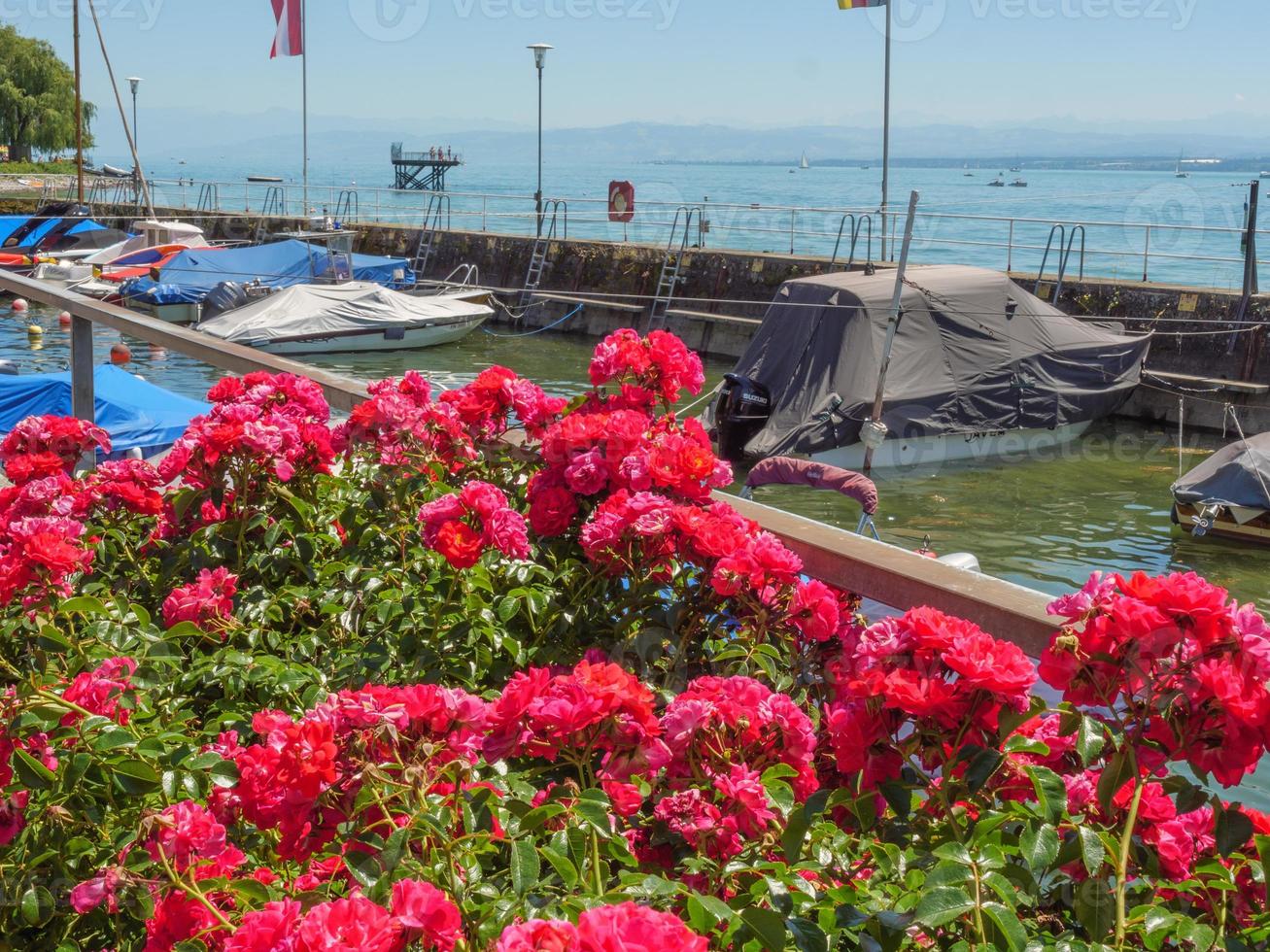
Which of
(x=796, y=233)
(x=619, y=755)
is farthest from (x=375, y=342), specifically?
(x=619, y=755)

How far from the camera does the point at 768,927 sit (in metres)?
1.36

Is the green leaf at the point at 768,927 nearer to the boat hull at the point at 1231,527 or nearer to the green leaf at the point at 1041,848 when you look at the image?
the green leaf at the point at 1041,848

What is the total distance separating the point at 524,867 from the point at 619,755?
0.80 feet

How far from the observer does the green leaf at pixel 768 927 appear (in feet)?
4.42

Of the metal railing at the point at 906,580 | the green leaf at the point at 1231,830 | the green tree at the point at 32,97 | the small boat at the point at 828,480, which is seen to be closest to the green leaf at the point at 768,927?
the green leaf at the point at 1231,830

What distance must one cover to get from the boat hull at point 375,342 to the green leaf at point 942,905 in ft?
74.1

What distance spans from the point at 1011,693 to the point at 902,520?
13747 millimetres

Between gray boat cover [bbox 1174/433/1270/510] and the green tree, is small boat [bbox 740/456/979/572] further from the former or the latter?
the green tree

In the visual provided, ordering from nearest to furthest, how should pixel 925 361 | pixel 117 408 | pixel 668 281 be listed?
1. pixel 117 408
2. pixel 925 361
3. pixel 668 281

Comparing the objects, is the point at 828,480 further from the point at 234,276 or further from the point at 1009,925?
the point at 234,276

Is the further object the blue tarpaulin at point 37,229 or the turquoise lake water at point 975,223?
the blue tarpaulin at point 37,229

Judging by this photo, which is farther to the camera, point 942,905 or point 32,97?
point 32,97

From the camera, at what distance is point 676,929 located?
1027 millimetres

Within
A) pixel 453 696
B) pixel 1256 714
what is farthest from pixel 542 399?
pixel 1256 714
